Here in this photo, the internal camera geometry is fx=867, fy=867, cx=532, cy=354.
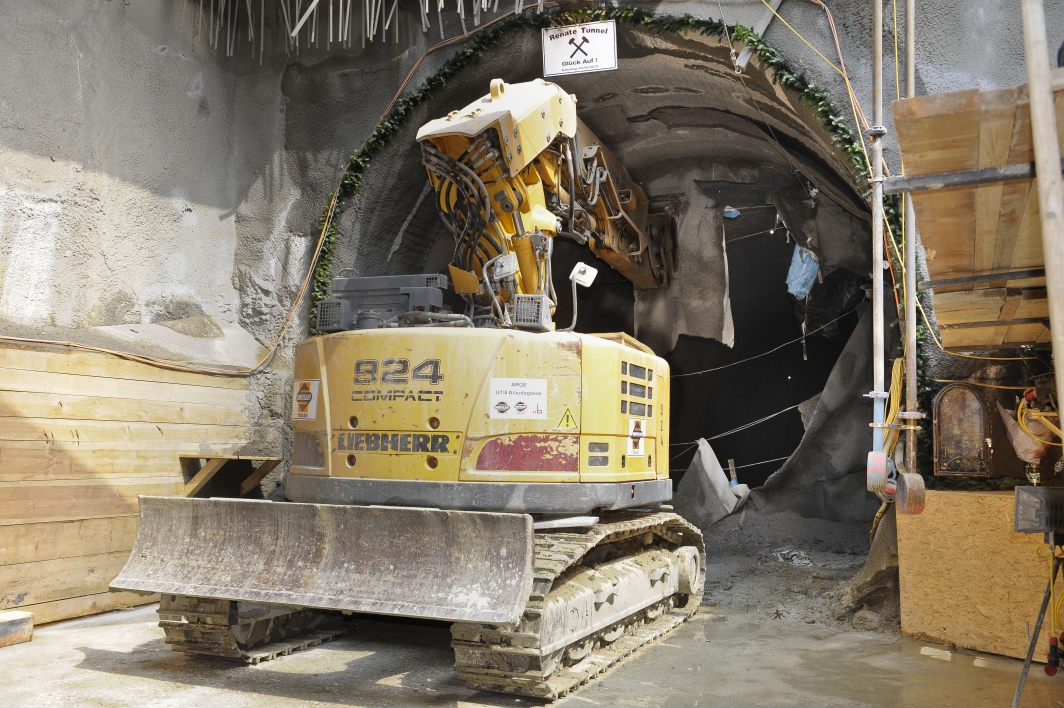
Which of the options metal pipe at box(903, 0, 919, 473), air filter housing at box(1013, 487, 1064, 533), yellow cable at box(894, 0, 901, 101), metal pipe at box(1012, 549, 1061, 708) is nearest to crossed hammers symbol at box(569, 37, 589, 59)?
yellow cable at box(894, 0, 901, 101)

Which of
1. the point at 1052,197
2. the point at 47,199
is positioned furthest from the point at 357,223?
the point at 1052,197

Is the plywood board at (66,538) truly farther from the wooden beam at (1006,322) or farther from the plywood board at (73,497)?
the wooden beam at (1006,322)

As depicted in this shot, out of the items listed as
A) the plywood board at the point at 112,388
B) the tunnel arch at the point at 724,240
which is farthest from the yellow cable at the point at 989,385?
the plywood board at the point at 112,388

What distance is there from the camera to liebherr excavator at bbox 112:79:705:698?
439 centimetres

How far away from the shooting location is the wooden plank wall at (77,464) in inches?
232

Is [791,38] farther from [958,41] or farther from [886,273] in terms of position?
[886,273]

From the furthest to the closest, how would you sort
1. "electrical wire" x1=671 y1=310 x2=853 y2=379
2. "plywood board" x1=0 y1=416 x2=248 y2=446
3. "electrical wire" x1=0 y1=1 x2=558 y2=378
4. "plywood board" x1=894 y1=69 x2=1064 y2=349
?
"electrical wire" x1=671 y1=310 x2=853 y2=379 → "electrical wire" x1=0 y1=1 x2=558 y2=378 → "plywood board" x1=0 y1=416 x2=248 y2=446 → "plywood board" x1=894 y1=69 x2=1064 y2=349

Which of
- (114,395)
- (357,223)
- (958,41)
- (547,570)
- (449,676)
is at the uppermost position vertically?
(958,41)

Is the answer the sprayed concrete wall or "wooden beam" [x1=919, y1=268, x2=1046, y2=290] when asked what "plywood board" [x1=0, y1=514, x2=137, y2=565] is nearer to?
the sprayed concrete wall

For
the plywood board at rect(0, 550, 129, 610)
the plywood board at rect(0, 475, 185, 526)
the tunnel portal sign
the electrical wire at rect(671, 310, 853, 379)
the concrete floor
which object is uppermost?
the tunnel portal sign

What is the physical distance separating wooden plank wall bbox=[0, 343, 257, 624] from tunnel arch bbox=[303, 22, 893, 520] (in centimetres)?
233

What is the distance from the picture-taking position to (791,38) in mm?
7180

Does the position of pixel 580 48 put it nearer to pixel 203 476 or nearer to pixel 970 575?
pixel 203 476

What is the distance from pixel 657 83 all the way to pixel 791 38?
175cm
